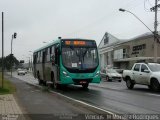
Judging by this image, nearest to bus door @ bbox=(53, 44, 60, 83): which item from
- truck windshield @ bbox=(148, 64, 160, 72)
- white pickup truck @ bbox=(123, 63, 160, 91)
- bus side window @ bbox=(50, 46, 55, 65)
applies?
bus side window @ bbox=(50, 46, 55, 65)

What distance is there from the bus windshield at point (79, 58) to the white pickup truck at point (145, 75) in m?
2.71

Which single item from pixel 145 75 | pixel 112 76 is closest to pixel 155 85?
pixel 145 75

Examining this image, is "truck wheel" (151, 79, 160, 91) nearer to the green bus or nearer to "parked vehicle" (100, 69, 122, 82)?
the green bus

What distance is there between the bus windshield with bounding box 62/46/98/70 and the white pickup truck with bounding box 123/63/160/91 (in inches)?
107

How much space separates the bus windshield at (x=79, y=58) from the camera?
862 inches

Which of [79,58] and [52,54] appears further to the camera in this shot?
[52,54]

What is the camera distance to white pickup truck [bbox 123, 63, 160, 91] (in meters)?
20.3

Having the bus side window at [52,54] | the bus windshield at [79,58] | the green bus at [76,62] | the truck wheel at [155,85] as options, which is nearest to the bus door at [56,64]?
the green bus at [76,62]

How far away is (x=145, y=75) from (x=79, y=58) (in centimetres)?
418

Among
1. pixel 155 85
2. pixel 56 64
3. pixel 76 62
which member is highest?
pixel 76 62

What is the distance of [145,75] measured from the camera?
21328mm

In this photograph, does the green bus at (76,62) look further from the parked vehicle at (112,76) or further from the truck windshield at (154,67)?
the parked vehicle at (112,76)

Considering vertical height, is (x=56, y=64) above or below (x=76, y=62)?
below

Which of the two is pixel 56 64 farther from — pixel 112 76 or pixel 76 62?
pixel 112 76
